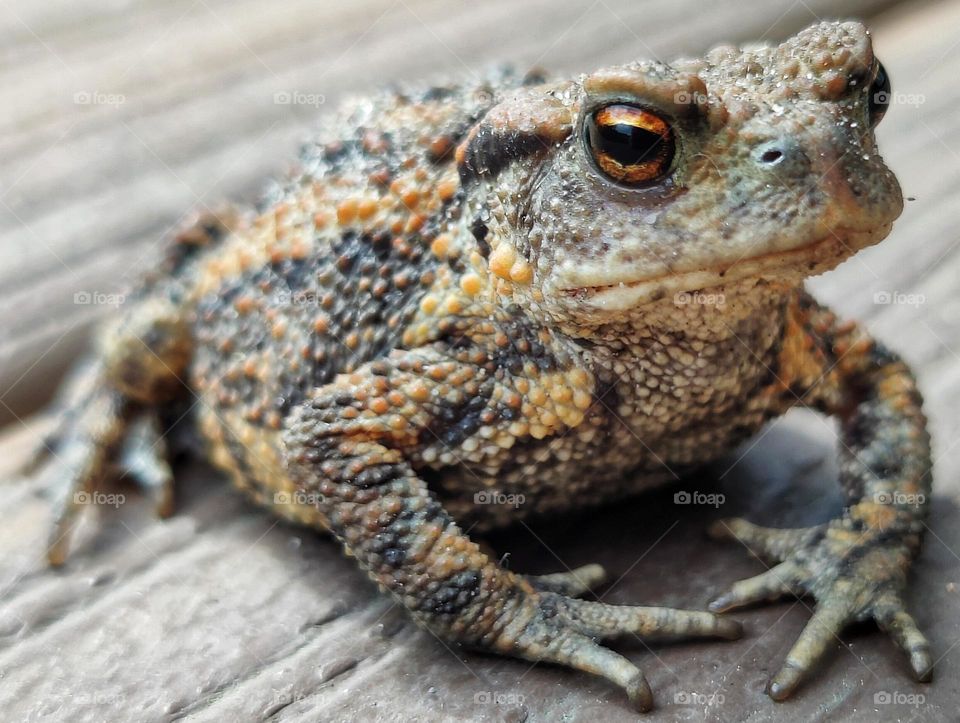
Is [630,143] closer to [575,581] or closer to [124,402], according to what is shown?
[575,581]

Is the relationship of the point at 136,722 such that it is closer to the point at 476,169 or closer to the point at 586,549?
the point at 586,549

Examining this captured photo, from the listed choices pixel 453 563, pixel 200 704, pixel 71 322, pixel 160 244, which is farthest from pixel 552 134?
pixel 71 322

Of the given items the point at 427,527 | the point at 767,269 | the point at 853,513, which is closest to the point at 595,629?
the point at 427,527

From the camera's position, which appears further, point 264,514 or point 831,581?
point 264,514

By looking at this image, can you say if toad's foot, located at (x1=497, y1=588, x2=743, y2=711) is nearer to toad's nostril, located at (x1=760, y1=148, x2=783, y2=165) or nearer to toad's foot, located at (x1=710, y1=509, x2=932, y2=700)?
toad's foot, located at (x1=710, y1=509, x2=932, y2=700)

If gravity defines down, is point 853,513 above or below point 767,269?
below
